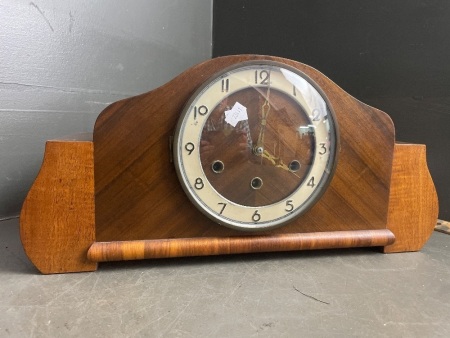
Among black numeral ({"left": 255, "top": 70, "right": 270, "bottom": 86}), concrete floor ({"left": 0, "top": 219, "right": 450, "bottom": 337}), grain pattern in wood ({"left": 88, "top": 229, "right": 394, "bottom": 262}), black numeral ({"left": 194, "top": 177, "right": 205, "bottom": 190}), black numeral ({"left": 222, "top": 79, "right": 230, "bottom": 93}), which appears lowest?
concrete floor ({"left": 0, "top": 219, "right": 450, "bottom": 337})

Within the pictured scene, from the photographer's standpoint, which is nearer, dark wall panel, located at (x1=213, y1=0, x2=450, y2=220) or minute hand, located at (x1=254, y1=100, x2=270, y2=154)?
minute hand, located at (x1=254, y1=100, x2=270, y2=154)

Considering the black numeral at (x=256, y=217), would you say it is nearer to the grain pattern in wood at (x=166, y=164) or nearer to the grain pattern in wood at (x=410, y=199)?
the grain pattern in wood at (x=166, y=164)

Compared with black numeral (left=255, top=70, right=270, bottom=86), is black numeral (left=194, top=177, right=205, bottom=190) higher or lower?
lower

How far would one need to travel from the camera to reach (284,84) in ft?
2.34

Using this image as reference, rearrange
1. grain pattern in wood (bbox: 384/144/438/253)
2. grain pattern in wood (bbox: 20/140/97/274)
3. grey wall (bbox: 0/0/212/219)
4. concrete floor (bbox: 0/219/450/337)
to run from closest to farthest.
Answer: concrete floor (bbox: 0/219/450/337)
grain pattern in wood (bbox: 20/140/97/274)
grain pattern in wood (bbox: 384/144/438/253)
grey wall (bbox: 0/0/212/219)

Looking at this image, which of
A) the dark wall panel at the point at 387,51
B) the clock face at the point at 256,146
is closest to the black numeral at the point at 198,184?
the clock face at the point at 256,146

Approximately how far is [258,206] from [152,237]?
210 millimetres

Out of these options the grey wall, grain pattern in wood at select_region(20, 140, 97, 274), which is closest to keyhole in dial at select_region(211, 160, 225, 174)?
grain pattern in wood at select_region(20, 140, 97, 274)

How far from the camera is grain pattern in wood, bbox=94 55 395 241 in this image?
0.68 m

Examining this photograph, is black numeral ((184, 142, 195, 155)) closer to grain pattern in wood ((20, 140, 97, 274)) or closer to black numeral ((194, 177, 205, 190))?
black numeral ((194, 177, 205, 190))

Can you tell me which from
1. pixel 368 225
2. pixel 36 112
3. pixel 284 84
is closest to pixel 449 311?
pixel 368 225

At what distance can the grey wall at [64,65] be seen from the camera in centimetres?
92

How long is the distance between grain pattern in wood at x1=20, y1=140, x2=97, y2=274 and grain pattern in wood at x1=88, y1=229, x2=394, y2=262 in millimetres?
40

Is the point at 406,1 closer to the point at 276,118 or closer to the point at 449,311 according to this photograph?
the point at 276,118
